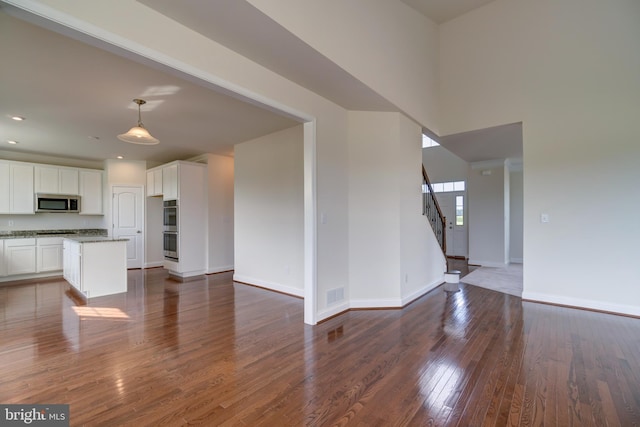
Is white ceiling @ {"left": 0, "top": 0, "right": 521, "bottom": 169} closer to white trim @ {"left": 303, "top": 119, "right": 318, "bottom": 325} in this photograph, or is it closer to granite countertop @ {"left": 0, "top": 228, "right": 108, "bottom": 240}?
white trim @ {"left": 303, "top": 119, "right": 318, "bottom": 325}

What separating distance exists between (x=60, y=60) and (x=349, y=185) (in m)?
3.24

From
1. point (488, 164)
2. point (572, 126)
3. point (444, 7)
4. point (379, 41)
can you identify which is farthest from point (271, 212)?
point (488, 164)

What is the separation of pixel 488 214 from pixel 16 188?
10444 millimetres

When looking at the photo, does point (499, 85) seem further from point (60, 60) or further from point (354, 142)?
point (60, 60)

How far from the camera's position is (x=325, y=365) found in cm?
237

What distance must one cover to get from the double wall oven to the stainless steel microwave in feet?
6.79

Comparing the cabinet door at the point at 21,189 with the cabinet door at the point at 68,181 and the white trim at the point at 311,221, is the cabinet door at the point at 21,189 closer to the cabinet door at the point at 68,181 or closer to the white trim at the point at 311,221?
the cabinet door at the point at 68,181

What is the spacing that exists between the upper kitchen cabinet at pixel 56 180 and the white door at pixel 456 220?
9606mm

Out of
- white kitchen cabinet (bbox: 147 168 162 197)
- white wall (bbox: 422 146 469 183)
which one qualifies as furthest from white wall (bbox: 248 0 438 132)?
white kitchen cabinet (bbox: 147 168 162 197)

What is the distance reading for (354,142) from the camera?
3.90m

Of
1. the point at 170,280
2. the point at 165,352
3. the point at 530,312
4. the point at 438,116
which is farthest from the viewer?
the point at 170,280

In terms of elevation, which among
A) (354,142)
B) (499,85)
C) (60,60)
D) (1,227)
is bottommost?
(1,227)

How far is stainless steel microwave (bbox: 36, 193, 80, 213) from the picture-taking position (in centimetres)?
605

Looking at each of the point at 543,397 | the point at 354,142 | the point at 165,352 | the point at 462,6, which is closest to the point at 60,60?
the point at 165,352
